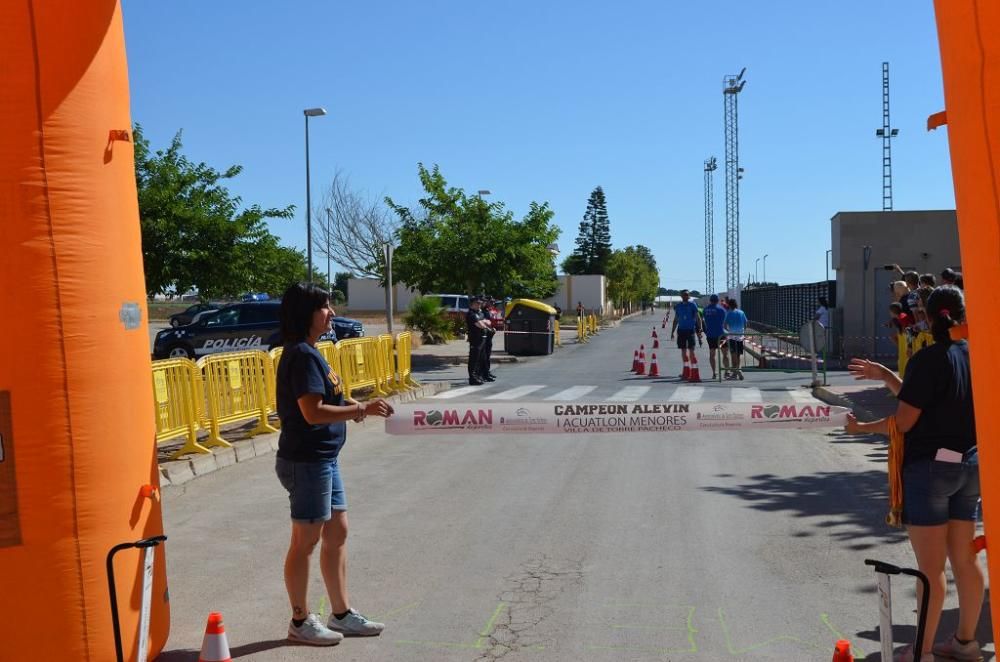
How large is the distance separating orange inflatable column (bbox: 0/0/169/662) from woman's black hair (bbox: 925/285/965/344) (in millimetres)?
3674

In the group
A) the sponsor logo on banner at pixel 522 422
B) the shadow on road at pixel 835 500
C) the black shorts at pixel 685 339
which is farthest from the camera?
the black shorts at pixel 685 339

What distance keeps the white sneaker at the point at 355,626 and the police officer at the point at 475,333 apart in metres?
14.9

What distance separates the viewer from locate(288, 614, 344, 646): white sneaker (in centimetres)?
498

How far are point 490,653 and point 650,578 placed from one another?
1.61 m

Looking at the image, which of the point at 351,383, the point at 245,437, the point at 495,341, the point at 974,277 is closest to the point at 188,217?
the point at 351,383

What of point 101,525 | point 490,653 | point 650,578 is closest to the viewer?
point 101,525

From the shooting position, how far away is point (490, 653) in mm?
4844

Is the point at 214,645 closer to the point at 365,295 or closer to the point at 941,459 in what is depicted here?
the point at 941,459

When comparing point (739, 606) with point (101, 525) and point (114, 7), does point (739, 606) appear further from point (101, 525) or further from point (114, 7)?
point (114, 7)

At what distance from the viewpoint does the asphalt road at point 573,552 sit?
5.07 m

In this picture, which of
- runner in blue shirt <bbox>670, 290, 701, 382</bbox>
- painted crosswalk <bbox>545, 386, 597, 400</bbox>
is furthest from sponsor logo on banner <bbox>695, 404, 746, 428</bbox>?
runner in blue shirt <bbox>670, 290, 701, 382</bbox>

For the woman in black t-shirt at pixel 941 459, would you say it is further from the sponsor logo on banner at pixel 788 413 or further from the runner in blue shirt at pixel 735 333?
the runner in blue shirt at pixel 735 333

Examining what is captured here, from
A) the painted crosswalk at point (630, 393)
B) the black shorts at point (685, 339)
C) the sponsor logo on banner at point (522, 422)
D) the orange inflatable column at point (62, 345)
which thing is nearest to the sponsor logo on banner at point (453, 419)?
the sponsor logo on banner at point (522, 422)

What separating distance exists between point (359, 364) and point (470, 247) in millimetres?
12587
